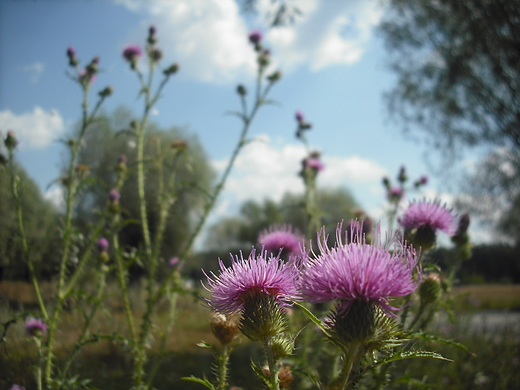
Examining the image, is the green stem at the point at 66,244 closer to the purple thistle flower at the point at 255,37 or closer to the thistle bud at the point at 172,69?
the thistle bud at the point at 172,69

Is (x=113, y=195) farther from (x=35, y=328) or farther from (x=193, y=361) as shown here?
(x=193, y=361)

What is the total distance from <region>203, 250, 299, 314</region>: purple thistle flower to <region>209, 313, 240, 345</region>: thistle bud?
11.2 inches

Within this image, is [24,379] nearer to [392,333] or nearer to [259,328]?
[259,328]

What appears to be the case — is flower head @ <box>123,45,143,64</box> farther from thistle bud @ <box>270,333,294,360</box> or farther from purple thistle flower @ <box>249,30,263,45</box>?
thistle bud @ <box>270,333,294,360</box>

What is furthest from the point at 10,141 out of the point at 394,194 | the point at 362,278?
the point at 394,194

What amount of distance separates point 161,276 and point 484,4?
13560 millimetres

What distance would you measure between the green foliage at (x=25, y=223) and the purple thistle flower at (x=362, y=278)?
2.16 metres

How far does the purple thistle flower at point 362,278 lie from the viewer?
40.6 inches

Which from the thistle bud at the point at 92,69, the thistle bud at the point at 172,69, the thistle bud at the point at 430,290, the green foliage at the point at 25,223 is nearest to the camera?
the thistle bud at the point at 430,290

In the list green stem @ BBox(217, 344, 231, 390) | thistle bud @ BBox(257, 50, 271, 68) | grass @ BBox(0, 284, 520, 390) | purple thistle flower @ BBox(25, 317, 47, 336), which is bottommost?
grass @ BBox(0, 284, 520, 390)

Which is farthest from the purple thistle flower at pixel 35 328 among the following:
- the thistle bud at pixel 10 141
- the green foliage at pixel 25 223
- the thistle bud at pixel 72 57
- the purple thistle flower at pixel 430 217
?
the purple thistle flower at pixel 430 217

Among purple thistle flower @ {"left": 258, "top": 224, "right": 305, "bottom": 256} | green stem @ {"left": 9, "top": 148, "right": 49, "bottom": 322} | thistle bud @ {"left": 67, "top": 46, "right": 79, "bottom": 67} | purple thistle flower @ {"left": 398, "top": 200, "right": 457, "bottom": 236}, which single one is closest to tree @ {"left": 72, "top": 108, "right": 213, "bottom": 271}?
thistle bud @ {"left": 67, "top": 46, "right": 79, "bottom": 67}

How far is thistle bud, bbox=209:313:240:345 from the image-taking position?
1.48 m

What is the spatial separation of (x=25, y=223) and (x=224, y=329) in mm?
3358
